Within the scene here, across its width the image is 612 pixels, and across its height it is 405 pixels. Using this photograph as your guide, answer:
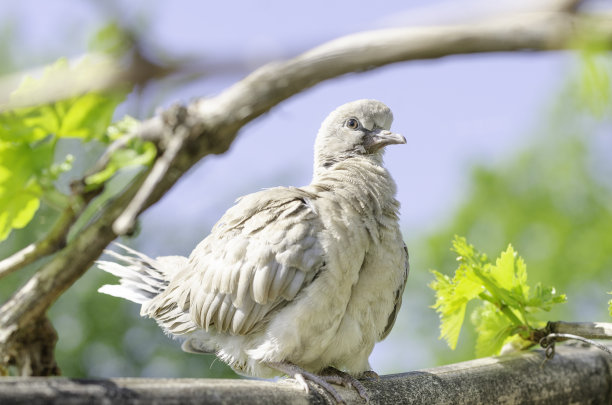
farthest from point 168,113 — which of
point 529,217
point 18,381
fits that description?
point 529,217

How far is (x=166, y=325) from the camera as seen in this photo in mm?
1971

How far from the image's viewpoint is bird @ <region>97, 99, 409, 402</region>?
1.72 metres

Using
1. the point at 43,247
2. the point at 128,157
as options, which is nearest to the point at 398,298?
the point at 128,157

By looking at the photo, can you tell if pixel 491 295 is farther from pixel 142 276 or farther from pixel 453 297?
pixel 142 276

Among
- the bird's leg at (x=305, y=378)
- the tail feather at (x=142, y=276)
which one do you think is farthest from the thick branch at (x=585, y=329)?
the tail feather at (x=142, y=276)

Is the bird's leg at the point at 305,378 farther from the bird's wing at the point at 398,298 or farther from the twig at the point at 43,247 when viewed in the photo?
the twig at the point at 43,247

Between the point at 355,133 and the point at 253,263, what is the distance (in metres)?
0.58

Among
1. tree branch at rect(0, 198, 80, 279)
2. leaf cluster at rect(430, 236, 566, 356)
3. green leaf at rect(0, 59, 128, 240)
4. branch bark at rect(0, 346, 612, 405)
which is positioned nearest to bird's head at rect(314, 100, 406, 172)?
leaf cluster at rect(430, 236, 566, 356)

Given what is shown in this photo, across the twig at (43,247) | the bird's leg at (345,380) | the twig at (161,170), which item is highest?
the twig at (161,170)

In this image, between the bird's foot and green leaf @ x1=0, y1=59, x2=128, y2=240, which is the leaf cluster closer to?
the bird's foot

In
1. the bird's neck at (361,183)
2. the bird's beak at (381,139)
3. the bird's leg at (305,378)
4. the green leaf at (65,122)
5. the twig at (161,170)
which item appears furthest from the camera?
the bird's beak at (381,139)

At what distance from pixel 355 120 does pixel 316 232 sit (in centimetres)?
51

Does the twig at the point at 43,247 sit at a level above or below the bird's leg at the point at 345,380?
above

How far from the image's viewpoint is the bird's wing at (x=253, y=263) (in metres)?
1.73
